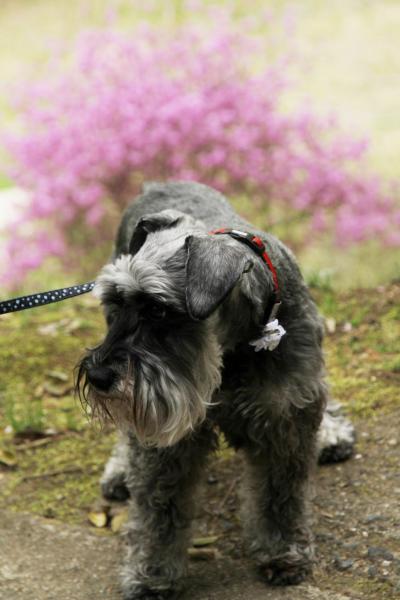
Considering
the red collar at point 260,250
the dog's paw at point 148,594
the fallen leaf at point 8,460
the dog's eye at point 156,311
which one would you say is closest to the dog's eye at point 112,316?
the dog's eye at point 156,311

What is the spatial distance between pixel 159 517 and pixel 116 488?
2.89 feet

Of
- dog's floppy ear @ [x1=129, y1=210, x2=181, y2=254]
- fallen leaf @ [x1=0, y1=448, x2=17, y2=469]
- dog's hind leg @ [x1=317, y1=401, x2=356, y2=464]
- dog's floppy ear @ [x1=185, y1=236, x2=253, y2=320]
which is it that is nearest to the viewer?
dog's floppy ear @ [x1=185, y1=236, x2=253, y2=320]

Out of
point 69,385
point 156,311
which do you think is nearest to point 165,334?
point 156,311

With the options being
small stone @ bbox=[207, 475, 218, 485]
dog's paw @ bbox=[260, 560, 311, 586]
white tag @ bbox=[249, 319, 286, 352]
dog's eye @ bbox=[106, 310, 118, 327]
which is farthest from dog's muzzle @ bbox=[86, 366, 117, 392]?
small stone @ bbox=[207, 475, 218, 485]

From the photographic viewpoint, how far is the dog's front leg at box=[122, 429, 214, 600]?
129 inches

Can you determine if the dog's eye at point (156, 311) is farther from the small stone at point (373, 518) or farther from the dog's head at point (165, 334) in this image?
the small stone at point (373, 518)

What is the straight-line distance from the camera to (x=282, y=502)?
345cm

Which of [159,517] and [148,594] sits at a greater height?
[159,517]

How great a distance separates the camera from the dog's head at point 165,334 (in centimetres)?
279

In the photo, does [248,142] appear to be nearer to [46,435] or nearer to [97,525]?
[46,435]

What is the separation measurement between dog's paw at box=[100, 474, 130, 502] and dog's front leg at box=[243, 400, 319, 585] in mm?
863

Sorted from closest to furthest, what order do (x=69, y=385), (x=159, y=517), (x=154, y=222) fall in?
(x=154, y=222), (x=159, y=517), (x=69, y=385)

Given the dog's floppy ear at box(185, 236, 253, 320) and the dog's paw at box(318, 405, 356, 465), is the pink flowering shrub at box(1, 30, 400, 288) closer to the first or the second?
the dog's paw at box(318, 405, 356, 465)

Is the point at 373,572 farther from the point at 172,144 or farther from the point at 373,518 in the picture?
the point at 172,144
